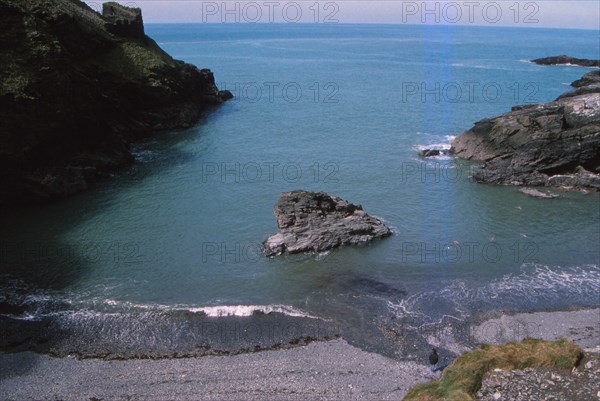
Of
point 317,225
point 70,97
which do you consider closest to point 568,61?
point 317,225

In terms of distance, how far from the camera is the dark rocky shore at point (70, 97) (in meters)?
49.2

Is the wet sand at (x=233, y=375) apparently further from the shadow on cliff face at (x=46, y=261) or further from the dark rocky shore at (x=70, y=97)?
the dark rocky shore at (x=70, y=97)

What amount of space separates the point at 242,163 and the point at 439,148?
89.2 feet

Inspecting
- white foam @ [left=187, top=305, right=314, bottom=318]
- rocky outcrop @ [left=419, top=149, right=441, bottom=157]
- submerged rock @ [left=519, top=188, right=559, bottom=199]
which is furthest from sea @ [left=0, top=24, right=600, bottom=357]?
rocky outcrop @ [left=419, top=149, right=441, bottom=157]

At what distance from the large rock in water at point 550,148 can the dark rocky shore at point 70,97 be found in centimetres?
4476

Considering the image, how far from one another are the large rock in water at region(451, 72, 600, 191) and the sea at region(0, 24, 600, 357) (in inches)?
102

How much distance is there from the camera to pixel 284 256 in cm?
4081

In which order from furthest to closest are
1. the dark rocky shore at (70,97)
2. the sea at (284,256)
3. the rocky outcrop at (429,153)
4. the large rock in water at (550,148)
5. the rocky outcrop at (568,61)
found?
the rocky outcrop at (568,61)
the rocky outcrop at (429,153)
the large rock in water at (550,148)
the dark rocky shore at (70,97)
the sea at (284,256)

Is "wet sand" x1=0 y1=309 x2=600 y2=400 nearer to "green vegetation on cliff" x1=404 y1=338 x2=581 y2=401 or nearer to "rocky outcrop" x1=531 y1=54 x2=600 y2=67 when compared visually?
"green vegetation on cliff" x1=404 y1=338 x2=581 y2=401

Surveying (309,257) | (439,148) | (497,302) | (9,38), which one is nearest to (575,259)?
(497,302)

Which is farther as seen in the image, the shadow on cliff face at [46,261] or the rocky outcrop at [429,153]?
the rocky outcrop at [429,153]

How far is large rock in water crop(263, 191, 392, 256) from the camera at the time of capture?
136ft

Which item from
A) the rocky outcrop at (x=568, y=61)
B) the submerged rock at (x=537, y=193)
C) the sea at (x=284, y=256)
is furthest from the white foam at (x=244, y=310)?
the rocky outcrop at (x=568, y=61)

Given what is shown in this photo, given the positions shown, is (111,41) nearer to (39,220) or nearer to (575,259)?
(39,220)
